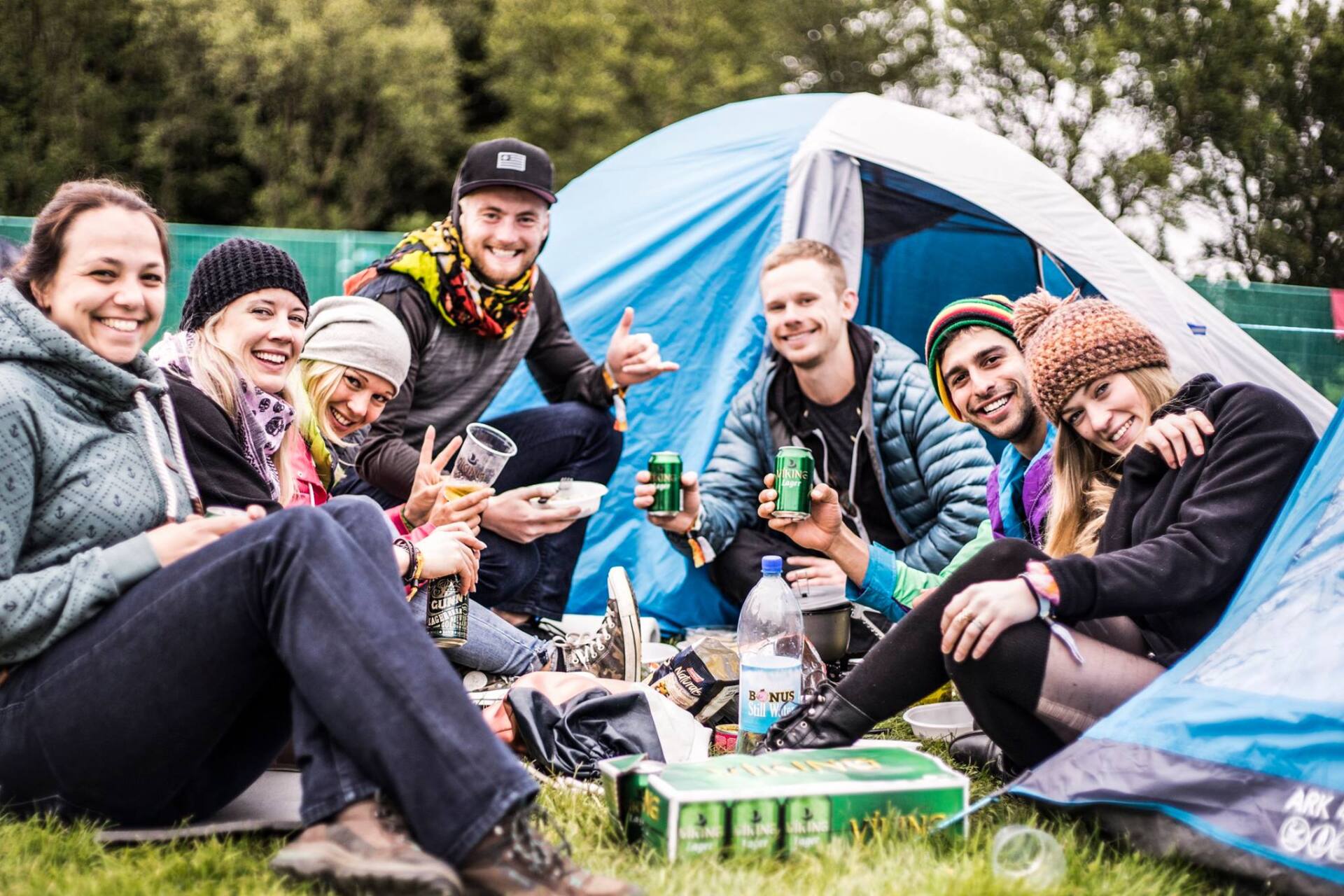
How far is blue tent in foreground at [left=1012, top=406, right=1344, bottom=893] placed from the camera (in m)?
1.83

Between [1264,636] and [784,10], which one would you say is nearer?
[1264,636]

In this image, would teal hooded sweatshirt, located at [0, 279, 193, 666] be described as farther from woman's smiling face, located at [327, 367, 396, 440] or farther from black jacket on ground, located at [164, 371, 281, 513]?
woman's smiling face, located at [327, 367, 396, 440]

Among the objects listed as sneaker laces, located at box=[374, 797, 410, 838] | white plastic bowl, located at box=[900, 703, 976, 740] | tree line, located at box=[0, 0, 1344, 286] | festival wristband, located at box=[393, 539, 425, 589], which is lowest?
white plastic bowl, located at box=[900, 703, 976, 740]

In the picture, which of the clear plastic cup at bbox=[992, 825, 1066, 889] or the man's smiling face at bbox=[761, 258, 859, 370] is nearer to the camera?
the clear plastic cup at bbox=[992, 825, 1066, 889]

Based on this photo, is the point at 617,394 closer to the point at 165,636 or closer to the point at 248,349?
the point at 248,349

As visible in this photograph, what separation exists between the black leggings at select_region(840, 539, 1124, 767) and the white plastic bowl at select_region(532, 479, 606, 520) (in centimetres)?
147

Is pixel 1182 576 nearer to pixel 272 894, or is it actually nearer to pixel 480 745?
A: pixel 480 745

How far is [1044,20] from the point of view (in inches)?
679

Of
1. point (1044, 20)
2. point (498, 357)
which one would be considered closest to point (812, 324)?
point (498, 357)

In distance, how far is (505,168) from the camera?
391 centimetres

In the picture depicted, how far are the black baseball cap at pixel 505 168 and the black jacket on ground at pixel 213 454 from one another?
1.75 m

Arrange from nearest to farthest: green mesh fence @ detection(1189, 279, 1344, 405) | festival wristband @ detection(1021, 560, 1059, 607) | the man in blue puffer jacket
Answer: festival wristband @ detection(1021, 560, 1059, 607) < the man in blue puffer jacket < green mesh fence @ detection(1189, 279, 1344, 405)

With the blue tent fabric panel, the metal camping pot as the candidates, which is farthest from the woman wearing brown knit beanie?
the blue tent fabric panel

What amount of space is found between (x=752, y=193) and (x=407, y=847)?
11.5 feet
